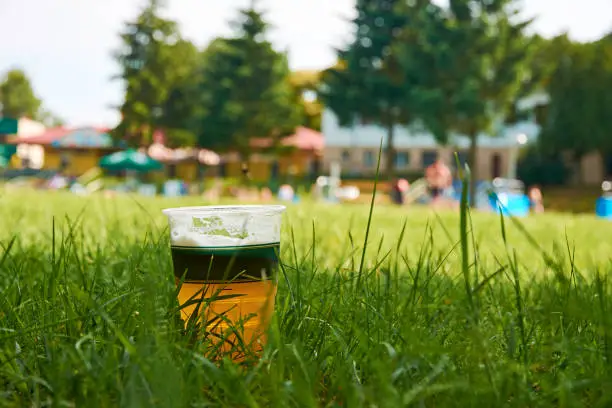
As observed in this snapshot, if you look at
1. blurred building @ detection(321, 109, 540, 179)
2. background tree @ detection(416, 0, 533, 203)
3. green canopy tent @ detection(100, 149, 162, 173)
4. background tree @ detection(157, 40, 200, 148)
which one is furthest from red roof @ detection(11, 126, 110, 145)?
background tree @ detection(416, 0, 533, 203)

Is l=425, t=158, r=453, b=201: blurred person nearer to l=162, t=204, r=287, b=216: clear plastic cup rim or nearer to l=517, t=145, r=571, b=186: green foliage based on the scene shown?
l=517, t=145, r=571, b=186: green foliage

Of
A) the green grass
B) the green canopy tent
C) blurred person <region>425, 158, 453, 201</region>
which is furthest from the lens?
the green canopy tent

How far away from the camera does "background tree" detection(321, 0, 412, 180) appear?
1391 inches

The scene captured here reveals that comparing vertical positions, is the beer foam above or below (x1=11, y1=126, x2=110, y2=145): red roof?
below

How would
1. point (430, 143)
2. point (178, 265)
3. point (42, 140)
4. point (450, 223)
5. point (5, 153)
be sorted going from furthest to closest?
point (42, 140) < point (5, 153) < point (430, 143) < point (450, 223) < point (178, 265)

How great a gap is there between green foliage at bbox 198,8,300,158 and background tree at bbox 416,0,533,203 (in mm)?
12301

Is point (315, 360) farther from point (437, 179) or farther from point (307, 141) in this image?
point (307, 141)

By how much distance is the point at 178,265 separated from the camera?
183cm

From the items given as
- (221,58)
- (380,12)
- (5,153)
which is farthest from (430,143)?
(5,153)

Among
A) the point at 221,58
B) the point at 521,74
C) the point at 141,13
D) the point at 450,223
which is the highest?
the point at 141,13

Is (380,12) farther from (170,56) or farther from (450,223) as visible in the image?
(450,223)

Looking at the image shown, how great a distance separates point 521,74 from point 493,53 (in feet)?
4.84

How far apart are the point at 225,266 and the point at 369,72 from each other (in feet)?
115

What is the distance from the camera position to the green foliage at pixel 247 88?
38.3 meters
